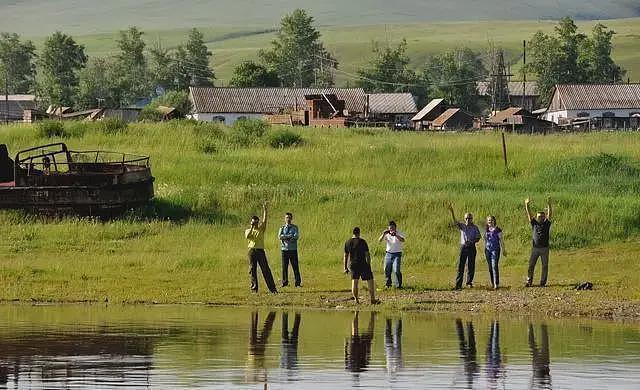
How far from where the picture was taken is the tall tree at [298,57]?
186750 millimetres

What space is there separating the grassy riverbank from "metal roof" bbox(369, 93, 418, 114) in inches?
2847

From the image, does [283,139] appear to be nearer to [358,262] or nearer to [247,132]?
[247,132]

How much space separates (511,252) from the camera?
130ft

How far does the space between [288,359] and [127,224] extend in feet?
66.5

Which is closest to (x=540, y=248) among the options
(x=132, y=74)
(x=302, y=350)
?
(x=302, y=350)

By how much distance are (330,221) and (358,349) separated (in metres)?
18.9

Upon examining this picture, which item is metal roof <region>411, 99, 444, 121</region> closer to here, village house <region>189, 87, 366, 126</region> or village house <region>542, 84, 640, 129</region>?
village house <region>189, 87, 366, 126</region>

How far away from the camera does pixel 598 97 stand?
141500 mm

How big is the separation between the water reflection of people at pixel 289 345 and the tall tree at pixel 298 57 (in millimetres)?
155756

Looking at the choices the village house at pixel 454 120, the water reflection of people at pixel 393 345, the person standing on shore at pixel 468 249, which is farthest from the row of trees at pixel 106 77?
the water reflection of people at pixel 393 345

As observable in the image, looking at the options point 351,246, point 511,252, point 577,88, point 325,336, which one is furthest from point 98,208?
point 577,88

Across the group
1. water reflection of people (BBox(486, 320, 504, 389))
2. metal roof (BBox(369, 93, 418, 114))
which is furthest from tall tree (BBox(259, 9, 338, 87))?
water reflection of people (BBox(486, 320, 504, 389))

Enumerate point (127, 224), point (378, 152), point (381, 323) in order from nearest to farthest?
1. point (381, 323)
2. point (127, 224)
3. point (378, 152)

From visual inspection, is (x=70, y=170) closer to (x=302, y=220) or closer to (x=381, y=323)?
(x=302, y=220)
